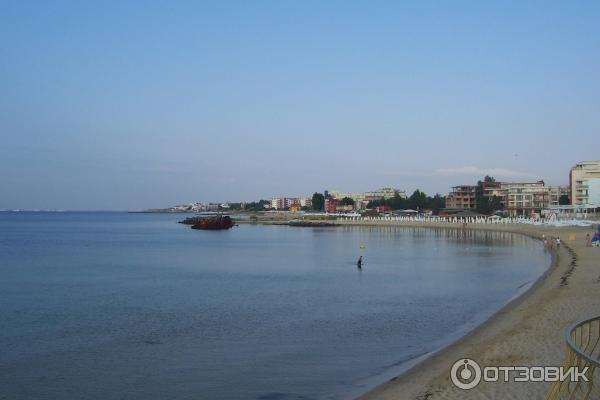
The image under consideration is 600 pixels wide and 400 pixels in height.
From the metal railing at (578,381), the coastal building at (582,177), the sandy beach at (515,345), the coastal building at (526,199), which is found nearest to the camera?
the metal railing at (578,381)

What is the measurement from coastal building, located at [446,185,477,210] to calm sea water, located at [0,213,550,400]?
10877 cm

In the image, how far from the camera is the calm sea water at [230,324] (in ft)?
39.5

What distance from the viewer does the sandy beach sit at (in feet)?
32.1

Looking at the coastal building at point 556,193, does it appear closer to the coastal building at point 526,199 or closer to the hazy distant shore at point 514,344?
the coastal building at point 526,199

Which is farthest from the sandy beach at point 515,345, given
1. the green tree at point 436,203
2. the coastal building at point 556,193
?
the green tree at point 436,203

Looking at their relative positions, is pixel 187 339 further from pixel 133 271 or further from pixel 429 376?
pixel 133 271

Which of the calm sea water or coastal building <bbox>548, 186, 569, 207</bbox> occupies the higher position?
coastal building <bbox>548, 186, 569, 207</bbox>

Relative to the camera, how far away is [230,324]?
18.0 meters

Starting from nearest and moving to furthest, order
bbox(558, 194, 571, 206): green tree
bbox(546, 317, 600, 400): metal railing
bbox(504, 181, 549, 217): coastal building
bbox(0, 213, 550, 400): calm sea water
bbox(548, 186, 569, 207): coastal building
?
bbox(546, 317, 600, 400): metal railing → bbox(0, 213, 550, 400): calm sea water → bbox(504, 181, 549, 217): coastal building → bbox(558, 194, 571, 206): green tree → bbox(548, 186, 569, 207): coastal building

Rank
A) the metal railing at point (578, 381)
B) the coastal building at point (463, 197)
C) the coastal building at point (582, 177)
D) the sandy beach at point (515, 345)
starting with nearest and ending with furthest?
the metal railing at point (578, 381) < the sandy beach at point (515, 345) < the coastal building at point (582, 177) < the coastal building at point (463, 197)

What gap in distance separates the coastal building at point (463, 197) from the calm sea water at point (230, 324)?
108772 millimetres

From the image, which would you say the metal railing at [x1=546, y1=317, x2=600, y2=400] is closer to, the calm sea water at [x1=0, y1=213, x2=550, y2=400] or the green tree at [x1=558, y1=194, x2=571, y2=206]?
the calm sea water at [x1=0, y1=213, x2=550, y2=400]

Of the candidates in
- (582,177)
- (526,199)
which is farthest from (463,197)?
(582,177)

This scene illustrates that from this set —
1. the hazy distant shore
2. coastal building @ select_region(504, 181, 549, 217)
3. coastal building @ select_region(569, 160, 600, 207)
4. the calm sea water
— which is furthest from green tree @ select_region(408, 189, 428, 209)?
the hazy distant shore
